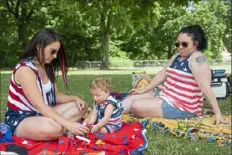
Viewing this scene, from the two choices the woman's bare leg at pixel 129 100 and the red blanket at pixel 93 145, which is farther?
the woman's bare leg at pixel 129 100

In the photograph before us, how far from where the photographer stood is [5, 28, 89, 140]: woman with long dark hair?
357 cm

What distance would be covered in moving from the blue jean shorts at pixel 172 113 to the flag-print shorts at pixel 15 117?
1693 millimetres

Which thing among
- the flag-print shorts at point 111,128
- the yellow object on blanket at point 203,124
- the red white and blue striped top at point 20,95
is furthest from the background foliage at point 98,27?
the red white and blue striped top at point 20,95

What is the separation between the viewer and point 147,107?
504cm

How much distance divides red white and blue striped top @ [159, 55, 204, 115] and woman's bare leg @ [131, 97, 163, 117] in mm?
120

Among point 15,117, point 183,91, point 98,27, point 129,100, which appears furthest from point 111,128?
point 98,27

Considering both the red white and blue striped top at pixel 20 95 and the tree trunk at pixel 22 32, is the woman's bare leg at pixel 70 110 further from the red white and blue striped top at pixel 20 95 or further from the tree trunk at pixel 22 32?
the tree trunk at pixel 22 32

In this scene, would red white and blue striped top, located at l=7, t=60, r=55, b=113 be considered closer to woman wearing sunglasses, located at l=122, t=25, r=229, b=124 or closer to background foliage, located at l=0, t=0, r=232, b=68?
woman wearing sunglasses, located at l=122, t=25, r=229, b=124

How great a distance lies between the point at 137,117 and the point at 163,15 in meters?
42.9

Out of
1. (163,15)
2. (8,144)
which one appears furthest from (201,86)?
(163,15)

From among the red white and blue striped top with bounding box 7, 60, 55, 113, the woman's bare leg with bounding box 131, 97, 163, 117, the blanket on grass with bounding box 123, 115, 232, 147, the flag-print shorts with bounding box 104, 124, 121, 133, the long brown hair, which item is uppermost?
the long brown hair

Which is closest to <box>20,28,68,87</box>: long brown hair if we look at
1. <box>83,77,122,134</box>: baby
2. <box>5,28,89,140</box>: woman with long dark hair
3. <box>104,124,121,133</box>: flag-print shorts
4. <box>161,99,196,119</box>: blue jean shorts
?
<box>5,28,89,140</box>: woman with long dark hair

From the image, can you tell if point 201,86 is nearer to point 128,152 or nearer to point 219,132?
point 219,132

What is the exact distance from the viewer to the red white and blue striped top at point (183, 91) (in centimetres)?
489
